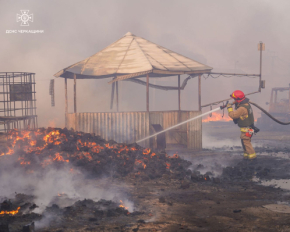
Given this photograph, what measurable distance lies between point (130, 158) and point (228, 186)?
361 centimetres

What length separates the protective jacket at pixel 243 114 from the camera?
434 inches

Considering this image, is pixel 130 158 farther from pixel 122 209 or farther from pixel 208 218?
pixel 208 218

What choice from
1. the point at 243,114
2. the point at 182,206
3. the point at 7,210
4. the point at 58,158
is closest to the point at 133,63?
the point at 243,114

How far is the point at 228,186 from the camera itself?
873 centimetres

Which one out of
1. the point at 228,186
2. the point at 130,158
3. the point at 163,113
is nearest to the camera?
the point at 228,186

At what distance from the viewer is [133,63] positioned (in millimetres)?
15492

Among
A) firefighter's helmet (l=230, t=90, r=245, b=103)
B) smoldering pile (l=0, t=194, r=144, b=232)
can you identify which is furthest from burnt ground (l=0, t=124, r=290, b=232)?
firefighter's helmet (l=230, t=90, r=245, b=103)

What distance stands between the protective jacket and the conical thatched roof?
4.58m

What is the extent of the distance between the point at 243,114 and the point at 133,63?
6465mm

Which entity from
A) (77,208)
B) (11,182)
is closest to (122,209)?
(77,208)

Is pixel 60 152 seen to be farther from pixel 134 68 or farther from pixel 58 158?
pixel 134 68

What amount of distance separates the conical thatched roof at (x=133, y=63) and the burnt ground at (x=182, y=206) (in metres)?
6.07

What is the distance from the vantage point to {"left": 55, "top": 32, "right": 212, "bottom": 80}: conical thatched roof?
48.8 ft

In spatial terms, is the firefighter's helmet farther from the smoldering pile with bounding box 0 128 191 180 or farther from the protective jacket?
the smoldering pile with bounding box 0 128 191 180
